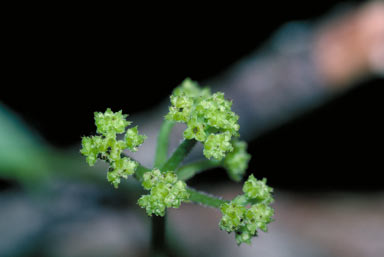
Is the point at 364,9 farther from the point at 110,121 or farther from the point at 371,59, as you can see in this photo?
the point at 110,121

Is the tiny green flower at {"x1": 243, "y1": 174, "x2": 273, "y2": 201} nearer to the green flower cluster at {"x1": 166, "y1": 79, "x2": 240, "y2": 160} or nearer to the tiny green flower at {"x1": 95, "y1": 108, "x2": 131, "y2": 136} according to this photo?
the green flower cluster at {"x1": 166, "y1": 79, "x2": 240, "y2": 160}

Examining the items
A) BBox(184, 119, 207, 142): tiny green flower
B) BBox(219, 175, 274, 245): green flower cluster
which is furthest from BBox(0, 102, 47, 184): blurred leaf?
BBox(219, 175, 274, 245): green flower cluster

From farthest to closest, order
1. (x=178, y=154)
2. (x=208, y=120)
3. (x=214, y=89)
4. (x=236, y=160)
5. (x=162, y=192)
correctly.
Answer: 1. (x=214, y=89)
2. (x=236, y=160)
3. (x=178, y=154)
4. (x=208, y=120)
5. (x=162, y=192)

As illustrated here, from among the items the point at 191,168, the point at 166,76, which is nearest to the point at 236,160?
the point at 191,168

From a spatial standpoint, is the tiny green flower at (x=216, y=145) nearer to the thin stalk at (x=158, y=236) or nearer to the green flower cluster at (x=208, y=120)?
the green flower cluster at (x=208, y=120)

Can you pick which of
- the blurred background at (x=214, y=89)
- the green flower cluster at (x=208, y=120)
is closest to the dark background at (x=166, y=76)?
→ the blurred background at (x=214, y=89)

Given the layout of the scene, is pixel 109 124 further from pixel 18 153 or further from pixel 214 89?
pixel 214 89
